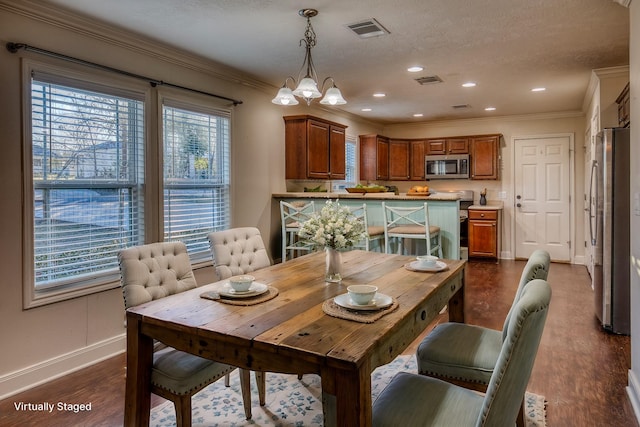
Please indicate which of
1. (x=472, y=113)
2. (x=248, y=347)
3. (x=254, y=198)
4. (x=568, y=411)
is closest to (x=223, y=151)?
(x=254, y=198)

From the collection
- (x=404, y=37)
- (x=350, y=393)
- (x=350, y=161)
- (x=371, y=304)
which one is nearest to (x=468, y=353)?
(x=371, y=304)

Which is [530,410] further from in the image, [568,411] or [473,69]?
[473,69]

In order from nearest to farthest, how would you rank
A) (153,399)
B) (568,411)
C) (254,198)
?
(568,411)
(153,399)
(254,198)

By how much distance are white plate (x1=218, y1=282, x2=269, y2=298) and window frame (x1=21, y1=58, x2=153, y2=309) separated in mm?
1520

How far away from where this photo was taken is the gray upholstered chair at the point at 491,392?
3.69 ft

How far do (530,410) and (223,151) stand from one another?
132 inches

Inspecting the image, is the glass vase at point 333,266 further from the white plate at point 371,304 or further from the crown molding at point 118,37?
the crown molding at point 118,37

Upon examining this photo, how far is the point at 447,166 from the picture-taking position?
7.25 metres

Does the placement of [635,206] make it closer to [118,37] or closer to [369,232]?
[369,232]

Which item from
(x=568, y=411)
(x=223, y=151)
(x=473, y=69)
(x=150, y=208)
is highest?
(x=473, y=69)

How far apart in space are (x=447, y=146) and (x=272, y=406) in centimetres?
600

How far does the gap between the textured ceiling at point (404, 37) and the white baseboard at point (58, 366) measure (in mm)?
2315

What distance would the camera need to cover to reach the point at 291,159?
5.22 meters

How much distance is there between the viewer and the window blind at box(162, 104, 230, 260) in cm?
365
